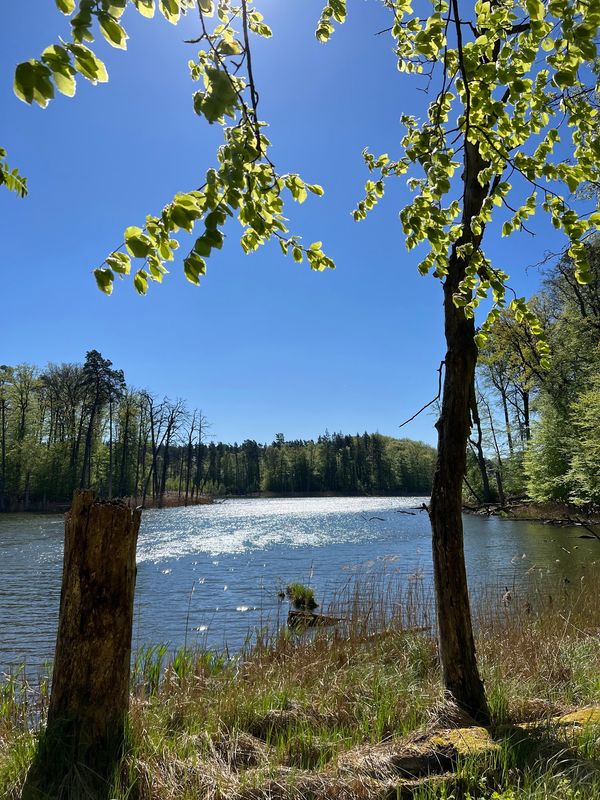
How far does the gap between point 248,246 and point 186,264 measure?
109cm

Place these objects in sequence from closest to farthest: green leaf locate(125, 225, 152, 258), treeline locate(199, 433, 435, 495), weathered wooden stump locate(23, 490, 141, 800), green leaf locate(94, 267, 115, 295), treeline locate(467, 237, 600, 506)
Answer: green leaf locate(125, 225, 152, 258) → green leaf locate(94, 267, 115, 295) → weathered wooden stump locate(23, 490, 141, 800) → treeline locate(467, 237, 600, 506) → treeline locate(199, 433, 435, 495)

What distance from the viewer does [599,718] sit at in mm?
3506

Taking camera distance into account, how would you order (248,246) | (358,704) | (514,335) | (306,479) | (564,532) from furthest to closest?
(306,479) → (514,335) → (564,532) → (358,704) → (248,246)

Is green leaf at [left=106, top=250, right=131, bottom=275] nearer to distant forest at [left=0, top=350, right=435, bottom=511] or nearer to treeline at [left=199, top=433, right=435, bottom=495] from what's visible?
distant forest at [left=0, top=350, right=435, bottom=511]

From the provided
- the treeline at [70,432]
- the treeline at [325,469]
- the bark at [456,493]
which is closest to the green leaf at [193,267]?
the bark at [456,493]

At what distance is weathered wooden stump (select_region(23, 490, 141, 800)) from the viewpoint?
10.1 feet

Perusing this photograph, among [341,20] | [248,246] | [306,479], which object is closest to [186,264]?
[248,246]

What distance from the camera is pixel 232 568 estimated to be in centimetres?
1769

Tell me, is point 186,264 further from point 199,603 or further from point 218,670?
Result: point 199,603

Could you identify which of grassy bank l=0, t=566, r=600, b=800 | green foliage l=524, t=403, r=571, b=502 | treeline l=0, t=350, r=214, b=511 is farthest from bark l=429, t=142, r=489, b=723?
treeline l=0, t=350, r=214, b=511

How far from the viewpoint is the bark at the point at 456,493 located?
12.7ft

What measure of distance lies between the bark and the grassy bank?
28 centimetres

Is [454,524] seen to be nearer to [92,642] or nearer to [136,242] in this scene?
[92,642]

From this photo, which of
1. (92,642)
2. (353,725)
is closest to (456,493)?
(353,725)
